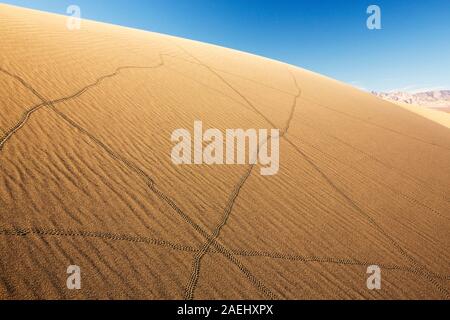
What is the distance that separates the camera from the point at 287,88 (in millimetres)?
15078

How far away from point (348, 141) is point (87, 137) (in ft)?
24.5

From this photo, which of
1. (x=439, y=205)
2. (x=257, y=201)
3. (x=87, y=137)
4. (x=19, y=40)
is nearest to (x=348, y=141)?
(x=439, y=205)

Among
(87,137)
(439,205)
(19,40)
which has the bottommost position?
(439,205)

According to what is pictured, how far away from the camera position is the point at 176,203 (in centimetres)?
481

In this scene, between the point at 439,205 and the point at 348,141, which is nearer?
the point at 439,205

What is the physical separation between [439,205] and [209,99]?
6.85 meters

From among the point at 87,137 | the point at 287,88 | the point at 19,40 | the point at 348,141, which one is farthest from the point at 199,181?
the point at 287,88

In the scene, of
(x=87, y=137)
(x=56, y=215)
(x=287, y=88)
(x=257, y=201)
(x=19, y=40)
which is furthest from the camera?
(x=287, y=88)

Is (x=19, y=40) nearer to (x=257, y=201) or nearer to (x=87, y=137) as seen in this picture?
(x=87, y=137)

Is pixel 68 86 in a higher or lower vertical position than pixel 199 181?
higher

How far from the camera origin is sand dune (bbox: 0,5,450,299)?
3.60 metres

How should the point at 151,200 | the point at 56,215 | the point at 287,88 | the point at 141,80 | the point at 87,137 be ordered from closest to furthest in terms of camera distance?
1. the point at 56,215
2. the point at 151,200
3. the point at 87,137
4. the point at 141,80
5. the point at 287,88

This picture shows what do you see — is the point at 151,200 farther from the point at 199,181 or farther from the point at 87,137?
→ the point at 87,137

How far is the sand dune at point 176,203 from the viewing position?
142 inches
